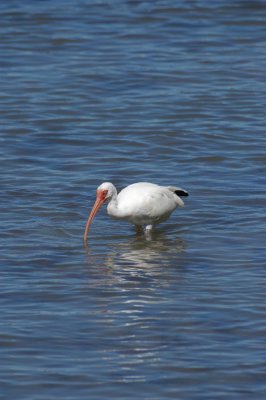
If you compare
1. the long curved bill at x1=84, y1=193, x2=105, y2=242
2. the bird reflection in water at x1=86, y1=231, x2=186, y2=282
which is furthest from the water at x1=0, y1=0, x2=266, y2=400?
the long curved bill at x1=84, y1=193, x2=105, y2=242

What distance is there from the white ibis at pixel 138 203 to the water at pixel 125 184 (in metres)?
0.22

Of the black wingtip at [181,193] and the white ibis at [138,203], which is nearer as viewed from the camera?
the white ibis at [138,203]

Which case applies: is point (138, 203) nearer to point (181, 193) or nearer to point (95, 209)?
point (95, 209)

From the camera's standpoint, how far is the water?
7.78m

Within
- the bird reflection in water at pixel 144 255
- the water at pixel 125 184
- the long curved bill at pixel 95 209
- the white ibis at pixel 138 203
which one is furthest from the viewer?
the white ibis at pixel 138 203

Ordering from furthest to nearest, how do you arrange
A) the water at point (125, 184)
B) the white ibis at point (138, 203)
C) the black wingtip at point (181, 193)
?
the black wingtip at point (181, 193) < the white ibis at point (138, 203) < the water at point (125, 184)

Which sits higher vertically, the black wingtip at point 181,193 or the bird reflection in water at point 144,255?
the black wingtip at point 181,193

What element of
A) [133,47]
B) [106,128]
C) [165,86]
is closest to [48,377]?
[106,128]

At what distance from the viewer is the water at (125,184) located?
7781 mm

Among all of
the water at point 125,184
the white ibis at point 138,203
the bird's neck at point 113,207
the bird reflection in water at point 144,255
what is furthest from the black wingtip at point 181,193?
the bird's neck at point 113,207

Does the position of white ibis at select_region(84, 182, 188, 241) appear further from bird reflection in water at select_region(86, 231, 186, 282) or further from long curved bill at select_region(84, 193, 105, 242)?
bird reflection in water at select_region(86, 231, 186, 282)

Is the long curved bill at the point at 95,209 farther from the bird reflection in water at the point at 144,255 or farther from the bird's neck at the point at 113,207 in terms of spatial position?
the bird reflection in water at the point at 144,255

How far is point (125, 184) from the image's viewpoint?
12594mm

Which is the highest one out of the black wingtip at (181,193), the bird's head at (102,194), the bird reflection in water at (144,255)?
the bird's head at (102,194)
